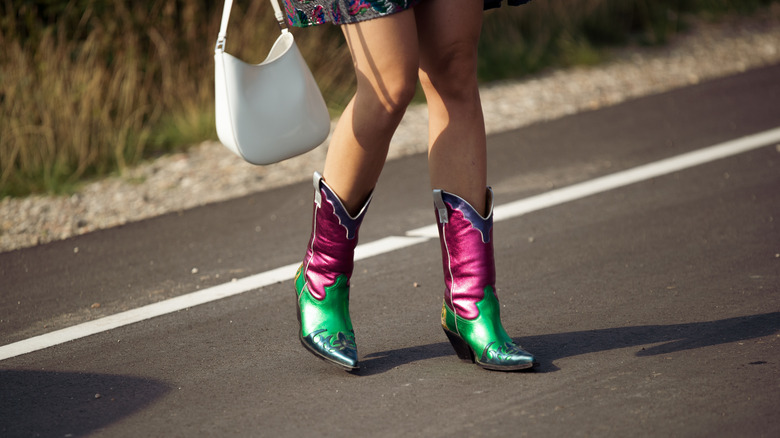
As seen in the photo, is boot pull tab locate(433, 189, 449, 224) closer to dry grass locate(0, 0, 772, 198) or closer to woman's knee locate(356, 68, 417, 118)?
woman's knee locate(356, 68, 417, 118)

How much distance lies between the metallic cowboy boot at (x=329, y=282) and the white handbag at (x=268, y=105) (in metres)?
0.13

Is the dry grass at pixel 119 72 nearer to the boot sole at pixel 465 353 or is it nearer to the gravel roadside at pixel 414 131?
the gravel roadside at pixel 414 131

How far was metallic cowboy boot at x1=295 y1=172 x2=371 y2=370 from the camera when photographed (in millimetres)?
2521

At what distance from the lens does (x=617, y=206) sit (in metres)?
4.10

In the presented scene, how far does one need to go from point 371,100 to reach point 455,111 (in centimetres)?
24

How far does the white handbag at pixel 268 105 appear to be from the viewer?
240 centimetres

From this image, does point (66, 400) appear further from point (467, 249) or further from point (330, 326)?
point (467, 249)

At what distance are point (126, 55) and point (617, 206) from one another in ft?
10.7

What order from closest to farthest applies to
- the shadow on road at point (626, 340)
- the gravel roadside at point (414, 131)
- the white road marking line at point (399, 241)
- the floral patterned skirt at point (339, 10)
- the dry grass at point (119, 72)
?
1. the floral patterned skirt at point (339, 10)
2. the shadow on road at point (626, 340)
3. the white road marking line at point (399, 241)
4. the gravel roadside at point (414, 131)
5. the dry grass at point (119, 72)

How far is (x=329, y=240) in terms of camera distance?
8.32 ft

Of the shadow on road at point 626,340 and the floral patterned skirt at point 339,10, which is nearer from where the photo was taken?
the floral patterned skirt at point 339,10

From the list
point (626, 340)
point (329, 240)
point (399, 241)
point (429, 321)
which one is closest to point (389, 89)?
point (329, 240)

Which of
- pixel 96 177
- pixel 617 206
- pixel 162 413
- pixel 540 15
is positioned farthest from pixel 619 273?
pixel 540 15

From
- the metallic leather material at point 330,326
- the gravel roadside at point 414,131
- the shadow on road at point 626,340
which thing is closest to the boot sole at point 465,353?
the shadow on road at point 626,340
